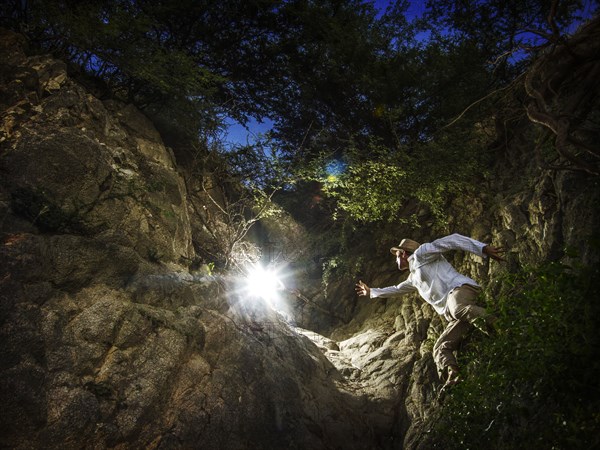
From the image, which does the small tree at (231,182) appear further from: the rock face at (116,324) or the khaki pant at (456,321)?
the khaki pant at (456,321)

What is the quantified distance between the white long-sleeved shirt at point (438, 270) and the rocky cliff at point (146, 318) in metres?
1.12

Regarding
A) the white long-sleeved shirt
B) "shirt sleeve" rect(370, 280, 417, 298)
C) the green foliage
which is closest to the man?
the white long-sleeved shirt

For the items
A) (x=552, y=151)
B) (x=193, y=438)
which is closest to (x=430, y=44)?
(x=552, y=151)

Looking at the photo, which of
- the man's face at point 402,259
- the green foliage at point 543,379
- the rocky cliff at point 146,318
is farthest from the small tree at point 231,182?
the green foliage at point 543,379

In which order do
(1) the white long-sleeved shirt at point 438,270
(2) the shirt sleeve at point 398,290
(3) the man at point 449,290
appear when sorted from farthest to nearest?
1. (2) the shirt sleeve at point 398,290
2. (1) the white long-sleeved shirt at point 438,270
3. (3) the man at point 449,290

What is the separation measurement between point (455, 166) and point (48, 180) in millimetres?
7700

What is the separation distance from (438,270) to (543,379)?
2.55 m

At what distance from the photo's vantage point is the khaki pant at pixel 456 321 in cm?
437

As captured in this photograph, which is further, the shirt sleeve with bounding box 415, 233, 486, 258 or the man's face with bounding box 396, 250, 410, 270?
the man's face with bounding box 396, 250, 410, 270

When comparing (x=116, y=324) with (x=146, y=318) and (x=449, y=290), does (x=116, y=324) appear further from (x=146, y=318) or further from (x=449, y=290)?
(x=449, y=290)

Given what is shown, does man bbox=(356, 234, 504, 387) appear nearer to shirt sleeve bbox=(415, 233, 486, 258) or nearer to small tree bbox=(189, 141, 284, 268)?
shirt sleeve bbox=(415, 233, 486, 258)

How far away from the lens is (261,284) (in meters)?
7.85

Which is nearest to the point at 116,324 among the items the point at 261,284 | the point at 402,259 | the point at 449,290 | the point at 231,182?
the point at 261,284

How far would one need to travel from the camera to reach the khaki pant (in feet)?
14.3
